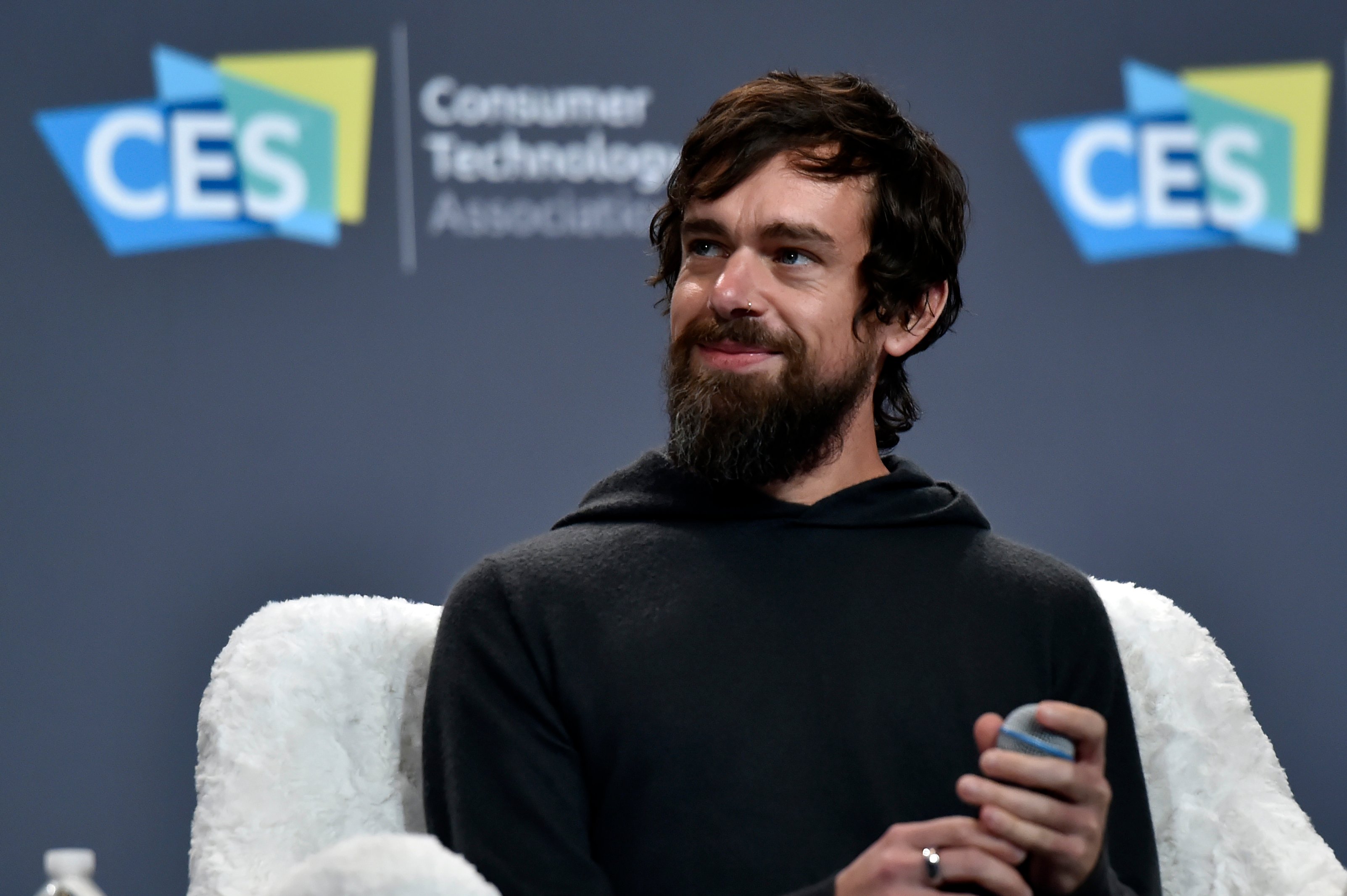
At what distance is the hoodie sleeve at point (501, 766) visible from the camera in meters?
1.17

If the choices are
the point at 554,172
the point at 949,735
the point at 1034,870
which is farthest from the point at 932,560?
the point at 554,172

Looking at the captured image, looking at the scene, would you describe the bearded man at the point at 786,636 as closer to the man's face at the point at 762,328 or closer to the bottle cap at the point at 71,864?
the man's face at the point at 762,328

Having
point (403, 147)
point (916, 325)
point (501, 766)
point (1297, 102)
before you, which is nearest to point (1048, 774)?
point (501, 766)

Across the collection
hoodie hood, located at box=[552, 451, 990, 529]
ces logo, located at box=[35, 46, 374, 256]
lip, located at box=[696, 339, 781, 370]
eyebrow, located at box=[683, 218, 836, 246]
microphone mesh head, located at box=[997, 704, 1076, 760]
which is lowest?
microphone mesh head, located at box=[997, 704, 1076, 760]

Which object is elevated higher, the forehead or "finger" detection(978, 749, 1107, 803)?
the forehead

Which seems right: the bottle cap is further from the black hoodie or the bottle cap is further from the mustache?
the mustache

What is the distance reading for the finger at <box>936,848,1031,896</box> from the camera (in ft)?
3.43

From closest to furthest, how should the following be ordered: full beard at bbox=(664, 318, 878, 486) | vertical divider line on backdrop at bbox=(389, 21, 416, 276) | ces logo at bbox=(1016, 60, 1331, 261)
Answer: full beard at bbox=(664, 318, 878, 486)
vertical divider line on backdrop at bbox=(389, 21, 416, 276)
ces logo at bbox=(1016, 60, 1331, 261)

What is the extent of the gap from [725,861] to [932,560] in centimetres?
35

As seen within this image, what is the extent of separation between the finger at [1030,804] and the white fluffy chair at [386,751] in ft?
1.10

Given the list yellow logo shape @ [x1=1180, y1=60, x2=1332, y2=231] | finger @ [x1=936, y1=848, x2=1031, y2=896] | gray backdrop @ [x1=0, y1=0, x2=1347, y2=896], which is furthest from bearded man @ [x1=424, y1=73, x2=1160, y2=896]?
yellow logo shape @ [x1=1180, y1=60, x2=1332, y2=231]

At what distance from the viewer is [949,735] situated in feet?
4.10

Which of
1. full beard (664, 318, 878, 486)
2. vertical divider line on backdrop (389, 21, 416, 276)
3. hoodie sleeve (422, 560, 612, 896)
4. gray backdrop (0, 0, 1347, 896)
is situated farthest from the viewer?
vertical divider line on backdrop (389, 21, 416, 276)

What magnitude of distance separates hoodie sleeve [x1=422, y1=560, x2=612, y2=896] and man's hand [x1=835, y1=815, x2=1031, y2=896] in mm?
239
